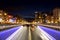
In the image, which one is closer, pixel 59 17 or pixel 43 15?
pixel 59 17

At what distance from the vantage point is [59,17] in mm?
56812

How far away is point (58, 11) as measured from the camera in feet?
183

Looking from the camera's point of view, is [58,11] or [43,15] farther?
[43,15]

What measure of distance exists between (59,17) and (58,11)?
2.25 m

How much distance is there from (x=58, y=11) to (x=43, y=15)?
4253 centimetres

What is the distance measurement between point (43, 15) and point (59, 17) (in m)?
41.6

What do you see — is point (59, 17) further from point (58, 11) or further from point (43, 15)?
point (43, 15)

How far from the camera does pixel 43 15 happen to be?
3871 inches

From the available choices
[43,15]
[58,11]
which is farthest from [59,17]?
[43,15]
